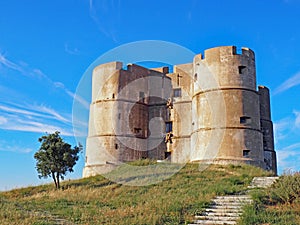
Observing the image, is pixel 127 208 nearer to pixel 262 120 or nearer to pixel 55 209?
pixel 55 209

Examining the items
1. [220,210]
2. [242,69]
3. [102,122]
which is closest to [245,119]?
[242,69]

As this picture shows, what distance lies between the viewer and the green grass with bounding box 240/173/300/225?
1073cm

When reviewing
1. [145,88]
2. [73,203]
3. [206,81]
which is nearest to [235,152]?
[206,81]

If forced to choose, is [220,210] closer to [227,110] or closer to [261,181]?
[261,181]

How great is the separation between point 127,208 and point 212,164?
12.5 metres

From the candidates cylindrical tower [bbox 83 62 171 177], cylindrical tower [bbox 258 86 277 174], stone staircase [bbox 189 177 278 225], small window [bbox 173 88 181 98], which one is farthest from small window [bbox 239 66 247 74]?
stone staircase [bbox 189 177 278 225]

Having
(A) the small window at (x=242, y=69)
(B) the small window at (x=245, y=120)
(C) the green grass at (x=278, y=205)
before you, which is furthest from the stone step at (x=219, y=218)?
(A) the small window at (x=242, y=69)

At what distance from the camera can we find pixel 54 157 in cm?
2477

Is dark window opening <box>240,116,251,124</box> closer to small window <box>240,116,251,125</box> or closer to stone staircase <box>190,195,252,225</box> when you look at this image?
small window <box>240,116,251,125</box>

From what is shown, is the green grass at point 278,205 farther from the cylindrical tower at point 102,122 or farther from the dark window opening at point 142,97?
the dark window opening at point 142,97

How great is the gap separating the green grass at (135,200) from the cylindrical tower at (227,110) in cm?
174

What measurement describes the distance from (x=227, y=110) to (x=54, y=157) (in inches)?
473

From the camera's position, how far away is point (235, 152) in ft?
82.2

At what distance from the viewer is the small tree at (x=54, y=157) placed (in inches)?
970
